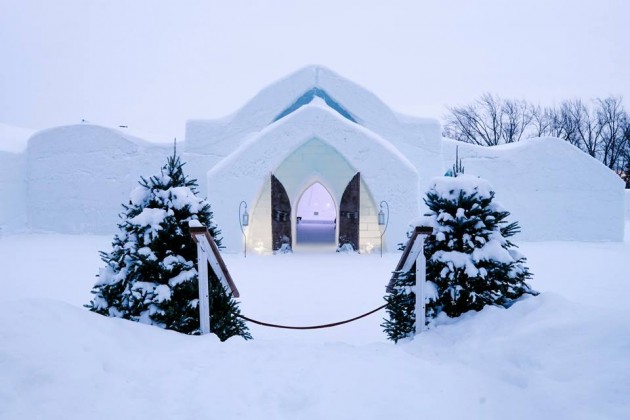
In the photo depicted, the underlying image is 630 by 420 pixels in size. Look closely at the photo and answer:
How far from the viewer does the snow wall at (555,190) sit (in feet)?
48.0

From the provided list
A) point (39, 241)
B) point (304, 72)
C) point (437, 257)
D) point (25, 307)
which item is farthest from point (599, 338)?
point (39, 241)

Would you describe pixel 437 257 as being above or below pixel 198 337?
above

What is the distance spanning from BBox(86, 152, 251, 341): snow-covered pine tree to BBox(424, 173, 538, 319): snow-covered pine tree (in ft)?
7.90

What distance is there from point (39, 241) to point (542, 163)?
19.8m

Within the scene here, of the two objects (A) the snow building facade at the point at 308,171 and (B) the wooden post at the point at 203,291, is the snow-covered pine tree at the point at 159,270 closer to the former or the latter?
(B) the wooden post at the point at 203,291

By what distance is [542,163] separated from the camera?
14.8m

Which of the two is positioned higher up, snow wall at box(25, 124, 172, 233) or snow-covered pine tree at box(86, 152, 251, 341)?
snow wall at box(25, 124, 172, 233)

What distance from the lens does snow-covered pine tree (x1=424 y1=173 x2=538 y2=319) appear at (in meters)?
3.81

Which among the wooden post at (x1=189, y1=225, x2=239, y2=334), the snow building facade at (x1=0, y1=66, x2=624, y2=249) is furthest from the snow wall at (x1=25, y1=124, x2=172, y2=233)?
the wooden post at (x1=189, y1=225, x2=239, y2=334)

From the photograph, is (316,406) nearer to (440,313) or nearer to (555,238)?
(440,313)

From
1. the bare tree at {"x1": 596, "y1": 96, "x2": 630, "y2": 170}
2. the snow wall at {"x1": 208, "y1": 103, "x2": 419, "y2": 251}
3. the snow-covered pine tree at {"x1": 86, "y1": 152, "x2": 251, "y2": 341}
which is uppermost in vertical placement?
the bare tree at {"x1": 596, "y1": 96, "x2": 630, "y2": 170}

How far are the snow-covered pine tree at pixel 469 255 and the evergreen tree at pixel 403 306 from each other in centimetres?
19

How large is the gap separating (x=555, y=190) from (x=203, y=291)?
1540 centimetres

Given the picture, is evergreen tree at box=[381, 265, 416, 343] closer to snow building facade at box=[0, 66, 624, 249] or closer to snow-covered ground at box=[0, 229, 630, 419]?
snow-covered ground at box=[0, 229, 630, 419]
